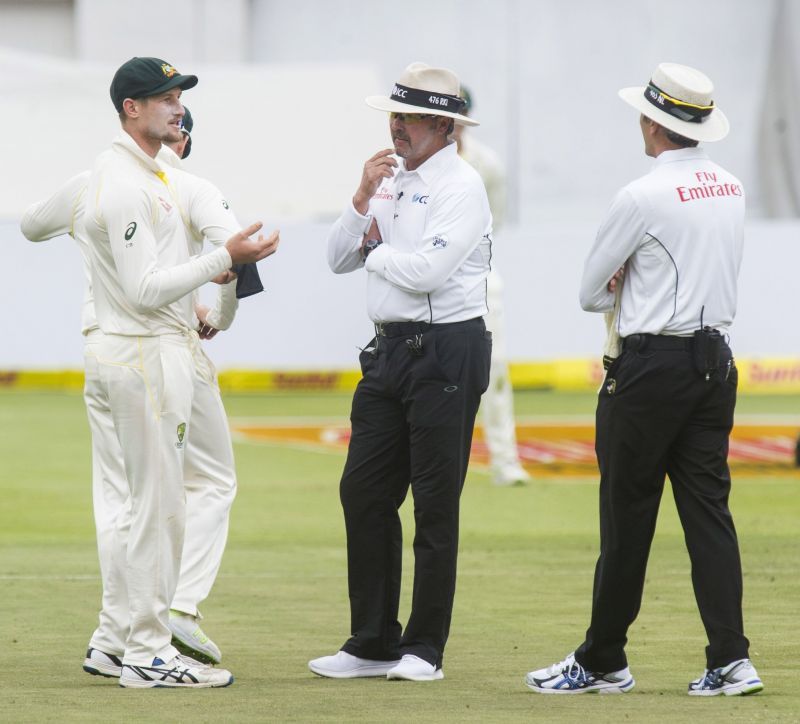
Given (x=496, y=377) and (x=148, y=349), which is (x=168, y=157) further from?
(x=496, y=377)

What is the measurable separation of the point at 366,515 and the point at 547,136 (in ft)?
70.0

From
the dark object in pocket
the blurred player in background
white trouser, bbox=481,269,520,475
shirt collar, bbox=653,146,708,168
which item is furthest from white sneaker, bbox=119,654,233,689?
white trouser, bbox=481,269,520,475

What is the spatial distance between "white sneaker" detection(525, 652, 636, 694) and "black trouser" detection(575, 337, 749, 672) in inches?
1.3

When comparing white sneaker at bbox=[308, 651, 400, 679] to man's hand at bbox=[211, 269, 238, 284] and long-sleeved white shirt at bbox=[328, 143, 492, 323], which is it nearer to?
long-sleeved white shirt at bbox=[328, 143, 492, 323]

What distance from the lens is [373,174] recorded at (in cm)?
597

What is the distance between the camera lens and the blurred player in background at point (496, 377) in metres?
11.2

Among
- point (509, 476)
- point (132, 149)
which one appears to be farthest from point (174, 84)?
point (509, 476)

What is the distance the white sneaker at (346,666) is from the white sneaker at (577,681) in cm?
62

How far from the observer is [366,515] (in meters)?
6.02

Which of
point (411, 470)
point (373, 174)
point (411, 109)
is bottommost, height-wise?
point (411, 470)

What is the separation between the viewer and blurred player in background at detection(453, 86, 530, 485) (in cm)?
1120

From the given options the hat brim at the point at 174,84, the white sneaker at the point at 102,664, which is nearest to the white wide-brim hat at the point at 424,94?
the hat brim at the point at 174,84

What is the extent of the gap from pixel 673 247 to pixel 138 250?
1.75 meters

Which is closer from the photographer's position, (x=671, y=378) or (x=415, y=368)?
(x=671, y=378)
